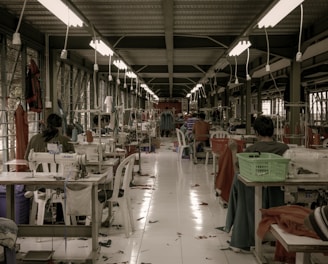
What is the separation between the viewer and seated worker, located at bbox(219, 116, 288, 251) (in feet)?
12.3

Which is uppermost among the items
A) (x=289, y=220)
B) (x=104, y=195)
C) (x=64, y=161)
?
(x=64, y=161)

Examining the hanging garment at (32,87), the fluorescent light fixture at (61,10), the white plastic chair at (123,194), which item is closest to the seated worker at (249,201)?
the white plastic chair at (123,194)

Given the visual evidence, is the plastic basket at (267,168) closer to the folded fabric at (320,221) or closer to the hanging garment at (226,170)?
the hanging garment at (226,170)

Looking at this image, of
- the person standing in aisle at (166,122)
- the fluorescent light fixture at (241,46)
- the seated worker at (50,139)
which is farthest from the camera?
the person standing in aisle at (166,122)

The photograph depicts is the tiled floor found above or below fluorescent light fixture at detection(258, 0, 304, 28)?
below

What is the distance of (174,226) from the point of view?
4.92 metres

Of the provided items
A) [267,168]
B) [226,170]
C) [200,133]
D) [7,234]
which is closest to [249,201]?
[267,168]

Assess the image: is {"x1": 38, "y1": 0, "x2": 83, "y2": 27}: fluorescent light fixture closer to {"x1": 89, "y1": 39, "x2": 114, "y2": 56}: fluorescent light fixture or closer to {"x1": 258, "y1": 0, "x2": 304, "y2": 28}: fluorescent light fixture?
{"x1": 89, "y1": 39, "x2": 114, "y2": 56}: fluorescent light fixture

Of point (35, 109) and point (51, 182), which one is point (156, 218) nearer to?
point (51, 182)

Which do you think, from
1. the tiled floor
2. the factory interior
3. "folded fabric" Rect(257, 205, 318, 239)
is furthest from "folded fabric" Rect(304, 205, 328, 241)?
the tiled floor

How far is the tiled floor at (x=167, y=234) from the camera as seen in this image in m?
3.91

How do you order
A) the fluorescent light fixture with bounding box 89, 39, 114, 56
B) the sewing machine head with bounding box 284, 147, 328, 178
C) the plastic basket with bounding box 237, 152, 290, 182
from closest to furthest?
the plastic basket with bounding box 237, 152, 290, 182 < the sewing machine head with bounding box 284, 147, 328, 178 < the fluorescent light fixture with bounding box 89, 39, 114, 56

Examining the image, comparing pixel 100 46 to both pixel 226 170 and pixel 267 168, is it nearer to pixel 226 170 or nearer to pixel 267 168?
pixel 226 170

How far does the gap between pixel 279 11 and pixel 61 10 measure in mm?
2457
